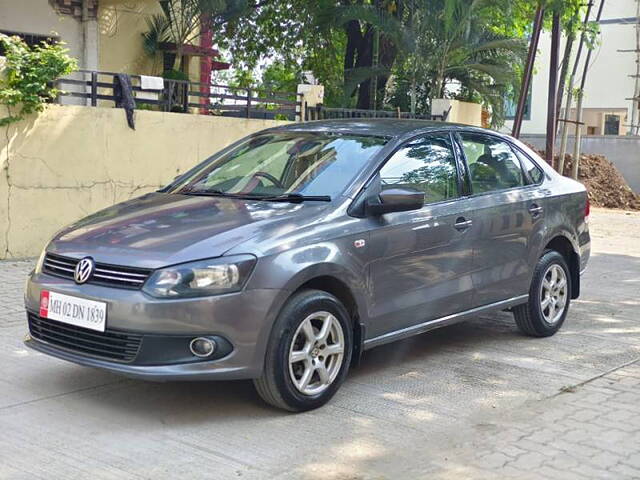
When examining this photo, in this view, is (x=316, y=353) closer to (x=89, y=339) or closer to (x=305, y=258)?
(x=305, y=258)

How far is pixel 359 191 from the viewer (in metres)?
5.43

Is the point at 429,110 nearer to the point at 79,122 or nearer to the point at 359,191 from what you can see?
the point at 79,122

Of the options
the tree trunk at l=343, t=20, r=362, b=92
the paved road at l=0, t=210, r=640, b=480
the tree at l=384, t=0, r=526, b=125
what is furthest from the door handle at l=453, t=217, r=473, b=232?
the tree trunk at l=343, t=20, r=362, b=92

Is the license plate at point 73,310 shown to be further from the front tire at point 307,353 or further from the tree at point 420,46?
the tree at point 420,46

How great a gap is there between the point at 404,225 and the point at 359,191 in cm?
38

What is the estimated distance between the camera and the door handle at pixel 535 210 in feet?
21.9

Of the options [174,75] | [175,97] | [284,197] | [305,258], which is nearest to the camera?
[305,258]

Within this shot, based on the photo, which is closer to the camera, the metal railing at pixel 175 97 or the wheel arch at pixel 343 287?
the wheel arch at pixel 343 287

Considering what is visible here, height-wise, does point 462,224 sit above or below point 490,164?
below

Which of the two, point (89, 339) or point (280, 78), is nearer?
point (89, 339)

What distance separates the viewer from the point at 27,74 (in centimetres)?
982

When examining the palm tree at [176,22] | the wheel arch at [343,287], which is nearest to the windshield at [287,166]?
the wheel arch at [343,287]

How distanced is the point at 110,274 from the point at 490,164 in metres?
3.17

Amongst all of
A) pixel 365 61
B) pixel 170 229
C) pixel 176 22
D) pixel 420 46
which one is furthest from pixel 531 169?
pixel 365 61
